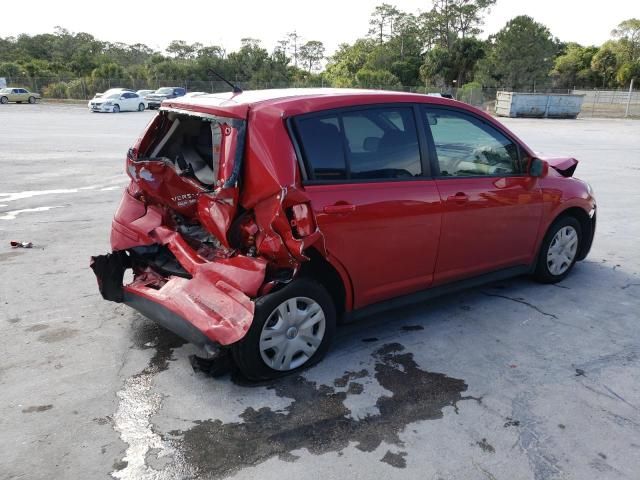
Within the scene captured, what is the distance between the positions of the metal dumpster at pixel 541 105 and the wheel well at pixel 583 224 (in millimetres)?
35166

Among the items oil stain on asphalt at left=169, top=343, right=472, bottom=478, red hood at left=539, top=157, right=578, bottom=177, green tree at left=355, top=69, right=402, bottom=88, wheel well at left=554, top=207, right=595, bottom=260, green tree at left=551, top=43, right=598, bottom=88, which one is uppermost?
green tree at left=551, top=43, right=598, bottom=88

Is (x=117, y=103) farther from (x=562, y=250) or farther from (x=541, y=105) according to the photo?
(x=562, y=250)

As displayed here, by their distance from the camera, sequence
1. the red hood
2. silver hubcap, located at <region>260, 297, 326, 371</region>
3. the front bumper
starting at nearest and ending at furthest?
1. silver hubcap, located at <region>260, 297, 326, 371</region>
2. the red hood
3. the front bumper

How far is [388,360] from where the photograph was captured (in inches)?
146

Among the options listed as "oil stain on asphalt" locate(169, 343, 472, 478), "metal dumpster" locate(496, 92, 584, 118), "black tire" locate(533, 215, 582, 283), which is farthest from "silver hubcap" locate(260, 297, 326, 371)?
"metal dumpster" locate(496, 92, 584, 118)

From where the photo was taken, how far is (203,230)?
396cm

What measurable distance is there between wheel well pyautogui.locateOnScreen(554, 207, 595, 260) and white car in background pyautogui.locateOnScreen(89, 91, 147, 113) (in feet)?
118

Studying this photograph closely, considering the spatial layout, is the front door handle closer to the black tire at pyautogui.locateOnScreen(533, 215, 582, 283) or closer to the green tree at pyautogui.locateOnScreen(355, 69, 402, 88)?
the black tire at pyautogui.locateOnScreen(533, 215, 582, 283)

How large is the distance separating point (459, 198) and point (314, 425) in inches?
79.3

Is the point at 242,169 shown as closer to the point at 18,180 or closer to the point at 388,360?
the point at 388,360

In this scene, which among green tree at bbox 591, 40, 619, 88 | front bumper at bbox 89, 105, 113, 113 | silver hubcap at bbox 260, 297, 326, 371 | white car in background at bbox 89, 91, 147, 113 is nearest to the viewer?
silver hubcap at bbox 260, 297, 326, 371

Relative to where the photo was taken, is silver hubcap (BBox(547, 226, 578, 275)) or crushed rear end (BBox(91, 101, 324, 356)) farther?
silver hubcap (BBox(547, 226, 578, 275))

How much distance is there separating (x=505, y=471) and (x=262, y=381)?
1.50 meters

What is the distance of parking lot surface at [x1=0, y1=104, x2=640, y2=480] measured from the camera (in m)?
2.71
